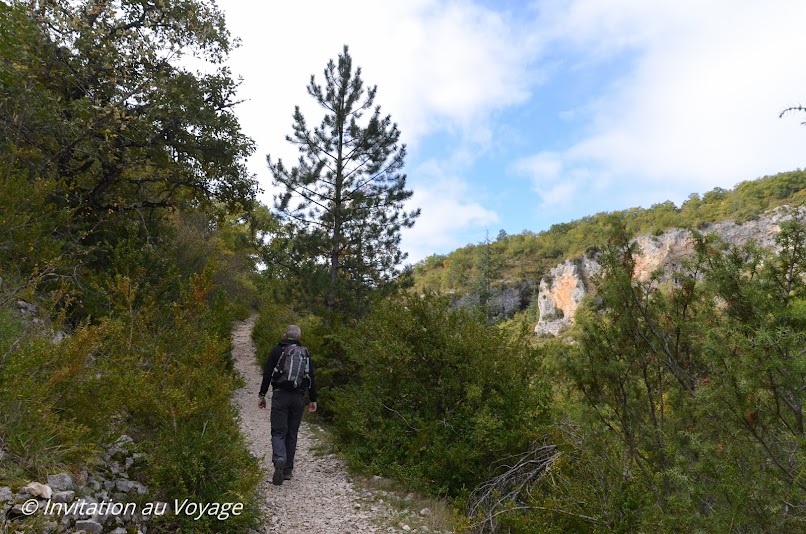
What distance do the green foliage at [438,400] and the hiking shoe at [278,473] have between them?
111 cm

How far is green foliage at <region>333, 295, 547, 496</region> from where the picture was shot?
5.59 metres

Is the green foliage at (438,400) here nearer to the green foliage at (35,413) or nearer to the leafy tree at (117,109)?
the green foliage at (35,413)

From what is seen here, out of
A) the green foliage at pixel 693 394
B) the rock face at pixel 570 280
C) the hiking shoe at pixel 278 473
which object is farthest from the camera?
the rock face at pixel 570 280

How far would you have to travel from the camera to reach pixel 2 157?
20.1 feet

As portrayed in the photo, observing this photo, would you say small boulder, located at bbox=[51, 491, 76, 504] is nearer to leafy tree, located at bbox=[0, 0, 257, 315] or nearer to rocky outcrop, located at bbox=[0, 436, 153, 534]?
rocky outcrop, located at bbox=[0, 436, 153, 534]

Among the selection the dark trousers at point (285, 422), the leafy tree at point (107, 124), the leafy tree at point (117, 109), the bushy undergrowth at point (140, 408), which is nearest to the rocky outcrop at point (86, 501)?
the bushy undergrowth at point (140, 408)

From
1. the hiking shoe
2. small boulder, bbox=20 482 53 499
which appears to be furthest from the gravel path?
small boulder, bbox=20 482 53 499

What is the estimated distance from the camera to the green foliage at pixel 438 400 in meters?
5.59

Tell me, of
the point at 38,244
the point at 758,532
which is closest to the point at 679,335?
the point at 758,532

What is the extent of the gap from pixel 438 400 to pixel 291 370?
2.20m

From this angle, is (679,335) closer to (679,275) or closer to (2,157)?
(679,275)

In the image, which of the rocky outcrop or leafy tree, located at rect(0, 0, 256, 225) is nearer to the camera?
the rocky outcrop

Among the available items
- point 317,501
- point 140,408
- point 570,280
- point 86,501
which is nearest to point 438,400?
point 317,501

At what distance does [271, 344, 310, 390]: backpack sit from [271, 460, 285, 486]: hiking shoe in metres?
0.93
